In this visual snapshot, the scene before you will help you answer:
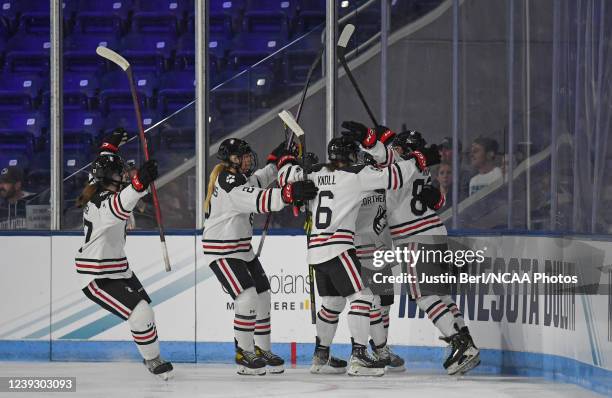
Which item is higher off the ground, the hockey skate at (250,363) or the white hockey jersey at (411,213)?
the white hockey jersey at (411,213)

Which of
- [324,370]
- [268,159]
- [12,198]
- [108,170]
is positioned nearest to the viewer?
[108,170]

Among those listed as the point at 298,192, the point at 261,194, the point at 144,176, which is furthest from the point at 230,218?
the point at 144,176

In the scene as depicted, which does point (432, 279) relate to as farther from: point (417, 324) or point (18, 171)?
point (18, 171)

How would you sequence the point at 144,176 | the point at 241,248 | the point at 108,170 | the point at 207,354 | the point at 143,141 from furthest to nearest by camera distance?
1. the point at 207,354
2. the point at 143,141
3. the point at 241,248
4. the point at 108,170
5. the point at 144,176

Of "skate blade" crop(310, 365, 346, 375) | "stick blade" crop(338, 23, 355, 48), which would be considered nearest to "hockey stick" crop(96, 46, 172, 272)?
"skate blade" crop(310, 365, 346, 375)

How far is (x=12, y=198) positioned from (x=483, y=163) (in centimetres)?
290

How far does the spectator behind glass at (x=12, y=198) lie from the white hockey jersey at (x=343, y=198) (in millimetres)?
2212

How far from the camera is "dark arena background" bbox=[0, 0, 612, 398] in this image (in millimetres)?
6508

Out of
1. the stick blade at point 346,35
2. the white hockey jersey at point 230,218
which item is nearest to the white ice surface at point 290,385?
the white hockey jersey at point 230,218

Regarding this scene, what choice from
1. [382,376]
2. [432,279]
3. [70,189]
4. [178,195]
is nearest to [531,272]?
[432,279]

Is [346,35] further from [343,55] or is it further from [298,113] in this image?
[298,113]

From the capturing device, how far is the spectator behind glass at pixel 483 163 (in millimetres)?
7215

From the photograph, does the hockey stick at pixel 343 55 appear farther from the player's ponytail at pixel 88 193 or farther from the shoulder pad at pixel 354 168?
the player's ponytail at pixel 88 193

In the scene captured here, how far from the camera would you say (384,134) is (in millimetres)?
6984
